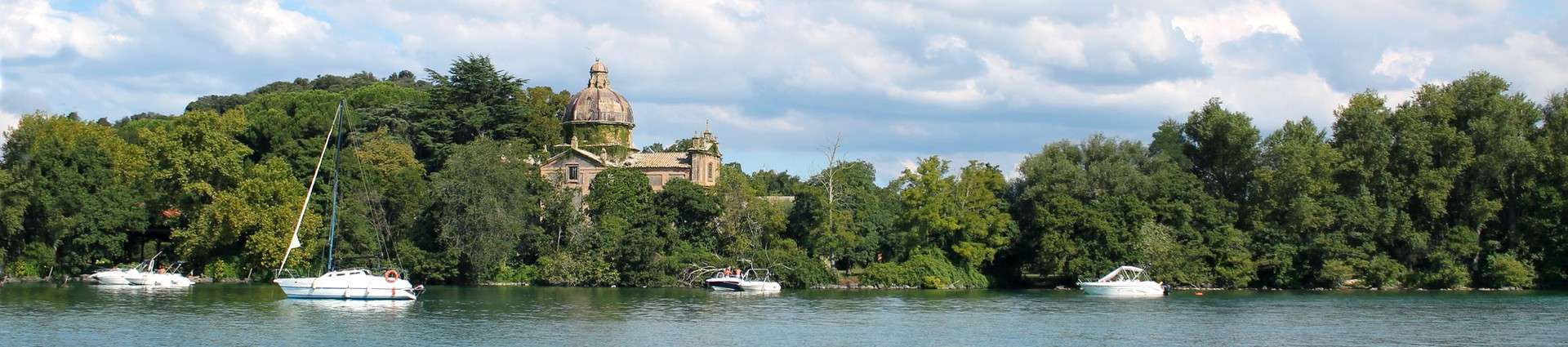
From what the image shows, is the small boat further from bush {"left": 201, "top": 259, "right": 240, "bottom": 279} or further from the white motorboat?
bush {"left": 201, "top": 259, "right": 240, "bottom": 279}

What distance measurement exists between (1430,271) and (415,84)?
326 feet

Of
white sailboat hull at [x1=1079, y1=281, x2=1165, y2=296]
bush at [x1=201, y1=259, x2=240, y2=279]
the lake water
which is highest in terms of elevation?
bush at [x1=201, y1=259, x2=240, y2=279]

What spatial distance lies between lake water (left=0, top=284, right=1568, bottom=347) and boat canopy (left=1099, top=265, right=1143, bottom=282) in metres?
3.42

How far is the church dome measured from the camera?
89.5m

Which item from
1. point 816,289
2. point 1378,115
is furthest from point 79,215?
point 1378,115

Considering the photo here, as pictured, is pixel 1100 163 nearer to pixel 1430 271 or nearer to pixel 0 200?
pixel 1430 271

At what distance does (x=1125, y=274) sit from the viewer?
71.8 metres

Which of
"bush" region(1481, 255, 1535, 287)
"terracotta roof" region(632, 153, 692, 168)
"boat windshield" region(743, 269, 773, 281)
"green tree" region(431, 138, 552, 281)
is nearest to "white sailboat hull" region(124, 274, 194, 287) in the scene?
"green tree" region(431, 138, 552, 281)

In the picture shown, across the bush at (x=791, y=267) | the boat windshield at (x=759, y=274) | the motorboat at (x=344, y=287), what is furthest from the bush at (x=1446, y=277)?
the motorboat at (x=344, y=287)

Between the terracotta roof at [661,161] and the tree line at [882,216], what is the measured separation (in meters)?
7.61

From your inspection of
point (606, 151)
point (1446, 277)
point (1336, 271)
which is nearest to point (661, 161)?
point (606, 151)

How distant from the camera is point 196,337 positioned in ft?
135

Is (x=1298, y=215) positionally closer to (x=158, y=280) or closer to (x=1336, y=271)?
(x=1336, y=271)

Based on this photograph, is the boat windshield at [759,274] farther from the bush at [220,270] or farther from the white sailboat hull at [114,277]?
the white sailboat hull at [114,277]
